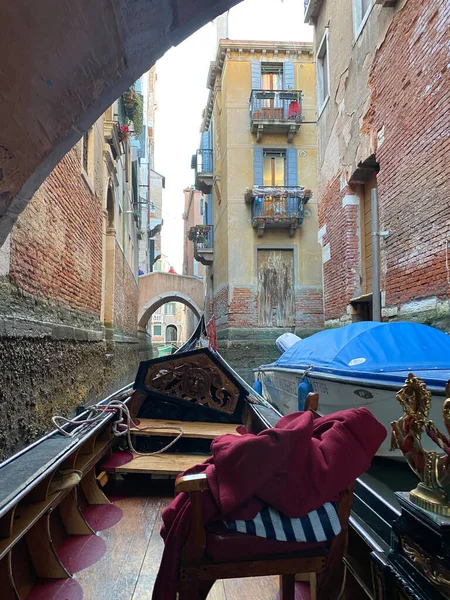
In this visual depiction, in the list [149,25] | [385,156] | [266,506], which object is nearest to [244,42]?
[385,156]

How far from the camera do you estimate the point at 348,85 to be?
7.27 m

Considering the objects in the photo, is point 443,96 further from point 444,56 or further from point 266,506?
point 266,506

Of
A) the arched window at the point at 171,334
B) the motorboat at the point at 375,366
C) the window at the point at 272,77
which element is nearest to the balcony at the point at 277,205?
the window at the point at 272,77

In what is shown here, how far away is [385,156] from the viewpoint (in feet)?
19.5

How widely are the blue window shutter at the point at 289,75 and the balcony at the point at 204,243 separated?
5.67 meters

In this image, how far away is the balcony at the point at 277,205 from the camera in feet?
43.0

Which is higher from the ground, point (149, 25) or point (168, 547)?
point (149, 25)

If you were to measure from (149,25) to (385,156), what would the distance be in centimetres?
461

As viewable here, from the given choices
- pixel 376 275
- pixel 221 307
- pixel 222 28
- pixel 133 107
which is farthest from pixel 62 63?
pixel 222 28

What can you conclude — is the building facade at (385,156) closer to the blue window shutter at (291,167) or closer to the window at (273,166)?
the blue window shutter at (291,167)

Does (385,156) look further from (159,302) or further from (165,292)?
(159,302)

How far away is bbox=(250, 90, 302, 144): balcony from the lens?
13.4m

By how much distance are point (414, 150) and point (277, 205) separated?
8135 mm

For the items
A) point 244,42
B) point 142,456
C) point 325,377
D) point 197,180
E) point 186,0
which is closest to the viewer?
point 186,0
